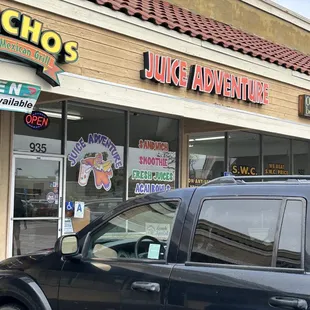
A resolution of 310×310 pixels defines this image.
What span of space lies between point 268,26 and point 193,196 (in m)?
11.8

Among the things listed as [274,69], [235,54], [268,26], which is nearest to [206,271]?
[235,54]

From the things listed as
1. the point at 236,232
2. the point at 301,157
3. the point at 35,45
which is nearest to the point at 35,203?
the point at 35,45

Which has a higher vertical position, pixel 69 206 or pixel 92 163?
pixel 92 163

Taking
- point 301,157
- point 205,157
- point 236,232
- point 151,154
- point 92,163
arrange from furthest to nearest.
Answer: point 301,157 < point 205,157 < point 151,154 < point 92,163 < point 236,232

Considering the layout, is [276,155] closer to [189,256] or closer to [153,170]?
[153,170]

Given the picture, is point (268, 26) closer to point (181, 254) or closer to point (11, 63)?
point (11, 63)

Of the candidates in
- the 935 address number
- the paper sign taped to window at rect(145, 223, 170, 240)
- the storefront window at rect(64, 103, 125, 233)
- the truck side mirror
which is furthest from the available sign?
the paper sign taped to window at rect(145, 223, 170, 240)

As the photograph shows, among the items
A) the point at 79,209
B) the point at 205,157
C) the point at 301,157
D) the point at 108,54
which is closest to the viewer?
the point at 108,54

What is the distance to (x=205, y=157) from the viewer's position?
11320 mm

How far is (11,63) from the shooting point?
20.4ft

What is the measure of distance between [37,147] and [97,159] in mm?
1302

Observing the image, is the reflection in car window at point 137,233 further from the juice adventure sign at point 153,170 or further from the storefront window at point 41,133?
the juice adventure sign at point 153,170

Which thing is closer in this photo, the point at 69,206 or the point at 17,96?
the point at 17,96

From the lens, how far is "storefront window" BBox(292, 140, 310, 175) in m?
13.5
